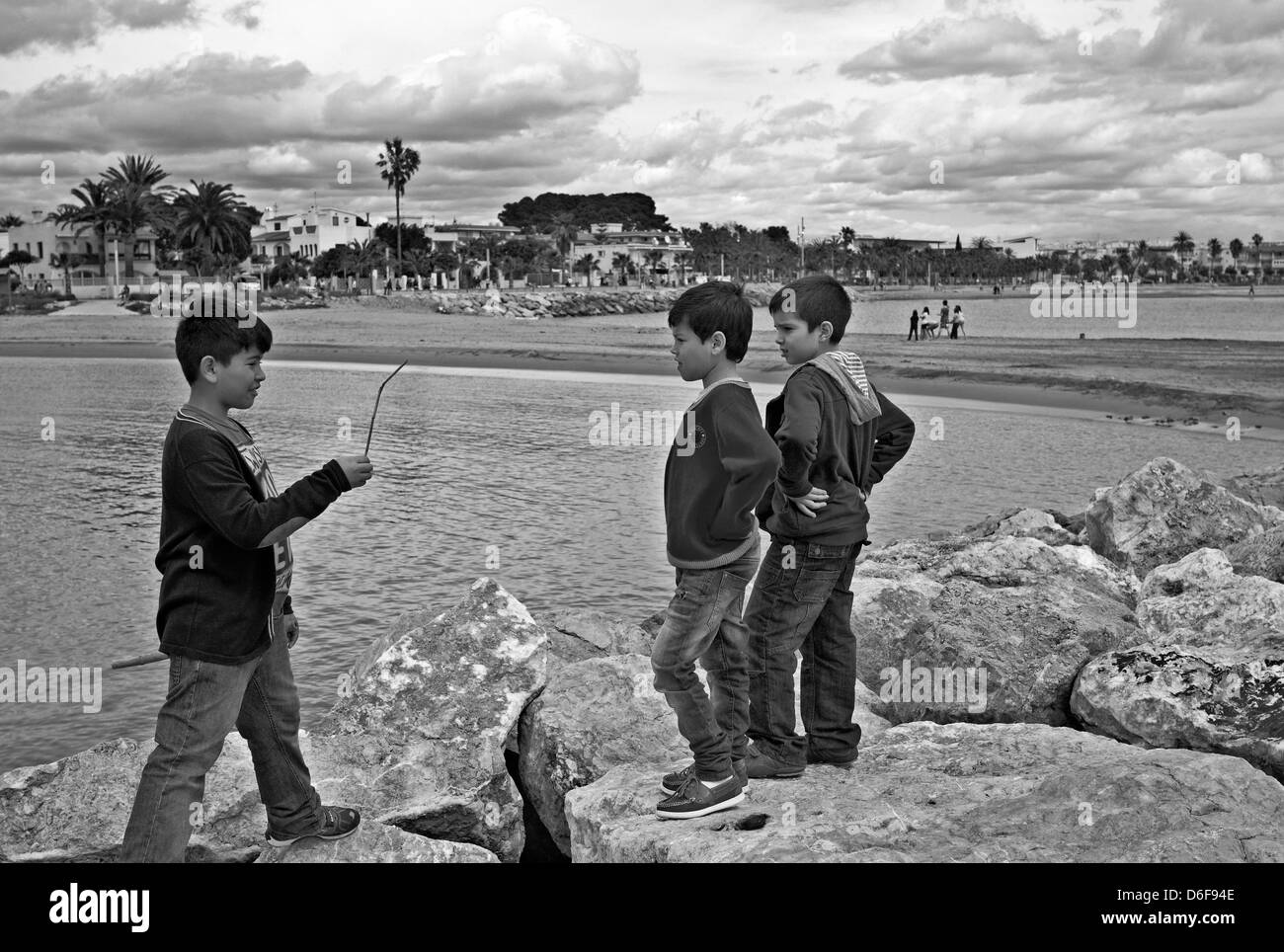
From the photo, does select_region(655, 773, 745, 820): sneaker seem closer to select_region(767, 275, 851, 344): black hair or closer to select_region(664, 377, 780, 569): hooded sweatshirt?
select_region(664, 377, 780, 569): hooded sweatshirt

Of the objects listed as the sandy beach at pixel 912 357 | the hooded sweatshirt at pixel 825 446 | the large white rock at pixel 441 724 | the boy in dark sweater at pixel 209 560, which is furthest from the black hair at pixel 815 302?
the sandy beach at pixel 912 357

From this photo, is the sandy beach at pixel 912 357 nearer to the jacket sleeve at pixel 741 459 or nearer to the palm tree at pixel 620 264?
the jacket sleeve at pixel 741 459

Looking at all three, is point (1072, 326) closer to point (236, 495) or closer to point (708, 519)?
point (708, 519)

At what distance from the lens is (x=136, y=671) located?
7.44 meters

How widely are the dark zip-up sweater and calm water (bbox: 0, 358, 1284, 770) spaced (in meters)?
3.14

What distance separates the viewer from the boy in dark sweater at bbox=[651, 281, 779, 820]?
12.9ft

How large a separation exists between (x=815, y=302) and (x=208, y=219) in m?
97.5

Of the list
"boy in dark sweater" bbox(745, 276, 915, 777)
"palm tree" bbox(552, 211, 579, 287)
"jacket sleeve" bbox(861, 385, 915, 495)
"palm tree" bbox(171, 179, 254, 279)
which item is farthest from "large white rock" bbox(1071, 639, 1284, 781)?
"palm tree" bbox(552, 211, 579, 287)

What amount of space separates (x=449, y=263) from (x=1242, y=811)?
129 m

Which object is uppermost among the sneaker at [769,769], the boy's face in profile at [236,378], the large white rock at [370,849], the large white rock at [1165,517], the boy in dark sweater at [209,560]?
the boy's face in profile at [236,378]

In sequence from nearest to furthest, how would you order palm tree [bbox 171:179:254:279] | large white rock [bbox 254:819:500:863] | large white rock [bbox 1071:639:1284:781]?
large white rock [bbox 254:819:500:863]
large white rock [bbox 1071:639:1284:781]
palm tree [bbox 171:179:254:279]

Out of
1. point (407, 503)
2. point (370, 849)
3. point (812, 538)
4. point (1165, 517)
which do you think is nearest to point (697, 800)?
point (812, 538)

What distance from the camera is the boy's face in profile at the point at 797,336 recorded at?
4426mm
